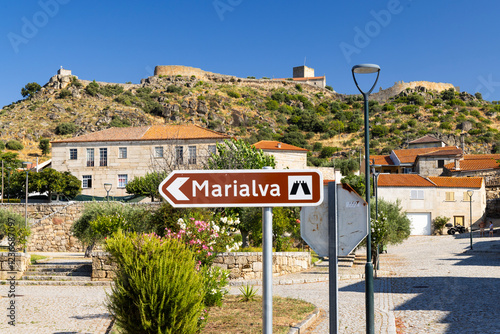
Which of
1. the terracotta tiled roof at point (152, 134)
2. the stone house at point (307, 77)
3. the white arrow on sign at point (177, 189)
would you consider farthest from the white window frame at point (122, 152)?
the stone house at point (307, 77)

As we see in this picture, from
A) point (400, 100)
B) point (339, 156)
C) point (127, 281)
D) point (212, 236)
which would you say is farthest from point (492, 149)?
point (127, 281)

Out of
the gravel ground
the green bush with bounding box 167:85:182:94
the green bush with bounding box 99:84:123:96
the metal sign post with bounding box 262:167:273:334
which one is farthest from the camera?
the green bush with bounding box 167:85:182:94

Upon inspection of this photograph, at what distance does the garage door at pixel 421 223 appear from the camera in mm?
47469

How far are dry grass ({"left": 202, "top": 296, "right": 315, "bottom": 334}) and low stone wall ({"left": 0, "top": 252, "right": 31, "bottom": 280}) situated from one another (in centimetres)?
959

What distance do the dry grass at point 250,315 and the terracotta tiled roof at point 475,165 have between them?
50.8 metres

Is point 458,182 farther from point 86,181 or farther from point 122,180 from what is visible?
point 86,181

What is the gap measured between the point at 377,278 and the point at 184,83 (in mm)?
99482

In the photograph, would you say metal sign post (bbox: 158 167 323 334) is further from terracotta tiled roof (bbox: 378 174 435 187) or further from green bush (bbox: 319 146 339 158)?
green bush (bbox: 319 146 339 158)

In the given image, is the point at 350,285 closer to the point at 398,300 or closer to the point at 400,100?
the point at 398,300

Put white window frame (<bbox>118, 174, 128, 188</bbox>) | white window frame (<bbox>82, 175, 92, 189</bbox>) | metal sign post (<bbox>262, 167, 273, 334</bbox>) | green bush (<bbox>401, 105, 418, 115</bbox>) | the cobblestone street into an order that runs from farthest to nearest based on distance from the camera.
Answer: green bush (<bbox>401, 105, 418, 115</bbox>) < white window frame (<bbox>82, 175, 92, 189</bbox>) < white window frame (<bbox>118, 174, 128, 188</bbox>) < the cobblestone street < metal sign post (<bbox>262, 167, 273, 334</bbox>)

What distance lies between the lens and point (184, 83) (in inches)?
4432

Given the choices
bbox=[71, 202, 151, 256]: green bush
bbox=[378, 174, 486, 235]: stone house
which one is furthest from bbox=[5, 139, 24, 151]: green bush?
bbox=[71, 202, 151, 256]: green bush

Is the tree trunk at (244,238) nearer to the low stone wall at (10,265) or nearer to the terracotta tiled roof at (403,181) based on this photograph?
the low stone wall at (10,265)

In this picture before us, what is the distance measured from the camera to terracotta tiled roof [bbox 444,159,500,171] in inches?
2174
